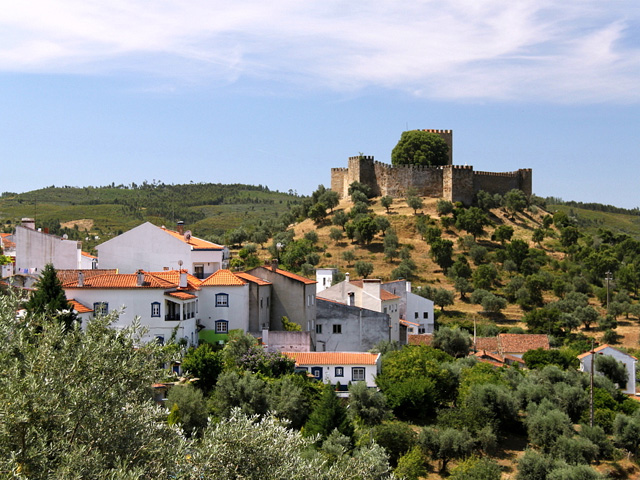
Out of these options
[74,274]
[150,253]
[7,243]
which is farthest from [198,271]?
[7,243]

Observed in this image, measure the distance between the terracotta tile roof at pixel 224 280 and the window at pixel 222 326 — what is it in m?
1.77

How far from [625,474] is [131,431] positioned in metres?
28.6

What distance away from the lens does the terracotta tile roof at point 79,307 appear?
3372 centimetres

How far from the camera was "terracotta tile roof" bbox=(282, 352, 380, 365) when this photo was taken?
3688cm

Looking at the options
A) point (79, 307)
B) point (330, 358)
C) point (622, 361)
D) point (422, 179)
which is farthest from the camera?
point (422, 179)

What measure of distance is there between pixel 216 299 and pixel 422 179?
54.1 metres

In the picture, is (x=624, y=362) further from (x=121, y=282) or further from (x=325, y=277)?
(x=121, y=282)

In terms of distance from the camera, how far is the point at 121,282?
35250mm

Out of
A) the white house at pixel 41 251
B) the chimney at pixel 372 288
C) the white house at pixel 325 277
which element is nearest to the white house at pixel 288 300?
the chimney at pixel 372 288

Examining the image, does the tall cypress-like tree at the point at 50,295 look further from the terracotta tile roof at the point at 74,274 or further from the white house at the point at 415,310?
the white house at the point at 415,310

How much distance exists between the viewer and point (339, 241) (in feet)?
270

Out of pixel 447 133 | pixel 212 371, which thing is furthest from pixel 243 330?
pixel 447 133

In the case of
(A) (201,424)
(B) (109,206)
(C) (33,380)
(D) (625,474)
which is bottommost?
(D) (625,474)

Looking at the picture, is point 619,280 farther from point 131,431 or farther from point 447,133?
point 131,431
